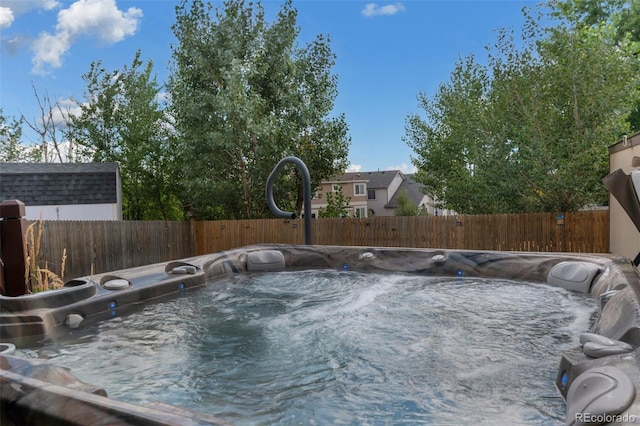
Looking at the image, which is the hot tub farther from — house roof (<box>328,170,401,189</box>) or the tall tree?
house roof (<box>328,170,401,189</box>)

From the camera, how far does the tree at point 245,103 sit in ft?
31.2

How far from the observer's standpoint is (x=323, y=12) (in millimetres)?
9961

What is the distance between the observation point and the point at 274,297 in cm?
376

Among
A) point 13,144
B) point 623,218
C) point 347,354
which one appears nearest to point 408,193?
point 13,144

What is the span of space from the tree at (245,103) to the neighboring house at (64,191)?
165 cm

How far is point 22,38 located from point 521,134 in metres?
13.9

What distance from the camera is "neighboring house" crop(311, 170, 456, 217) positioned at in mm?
25000

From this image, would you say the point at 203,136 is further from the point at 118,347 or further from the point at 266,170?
the point at 118,347

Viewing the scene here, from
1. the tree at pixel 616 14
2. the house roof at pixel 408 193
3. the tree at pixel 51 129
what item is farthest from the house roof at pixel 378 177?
the tree at pixel 616 14

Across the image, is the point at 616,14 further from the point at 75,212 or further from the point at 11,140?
the point at 11,140

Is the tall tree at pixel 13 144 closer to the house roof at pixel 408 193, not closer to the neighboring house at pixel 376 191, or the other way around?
the neighboring house at pixel 376 191

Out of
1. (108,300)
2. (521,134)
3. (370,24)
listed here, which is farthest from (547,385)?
(370,24)

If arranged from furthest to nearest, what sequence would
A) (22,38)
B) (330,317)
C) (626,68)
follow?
(22,38) < (626,68) < (330,317)

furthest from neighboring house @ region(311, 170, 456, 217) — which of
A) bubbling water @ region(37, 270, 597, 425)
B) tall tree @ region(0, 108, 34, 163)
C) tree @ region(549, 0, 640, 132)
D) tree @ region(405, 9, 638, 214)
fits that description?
bubbling water @ region(37, 270, 597, 425)
